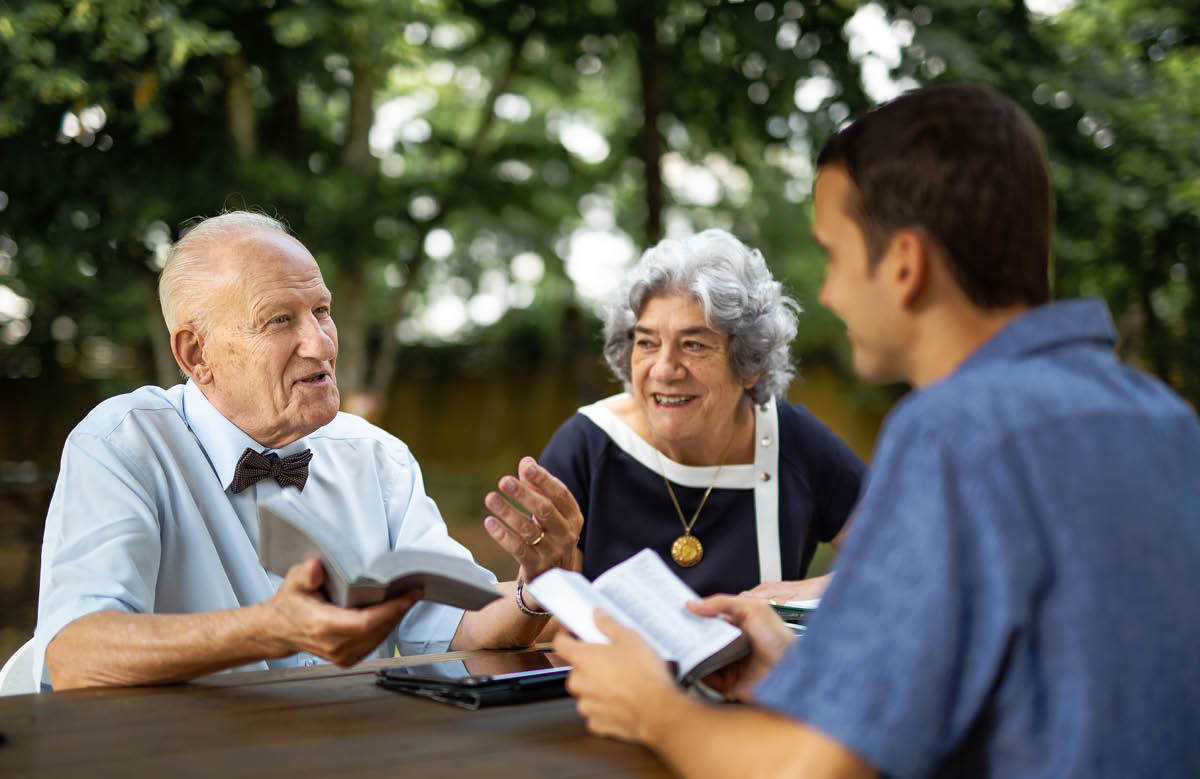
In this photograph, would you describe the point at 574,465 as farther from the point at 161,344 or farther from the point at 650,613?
the point at 161,344

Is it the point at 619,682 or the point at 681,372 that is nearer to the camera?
the point at 619,682

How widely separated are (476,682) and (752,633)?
1.48 ft

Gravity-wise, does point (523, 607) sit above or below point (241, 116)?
below

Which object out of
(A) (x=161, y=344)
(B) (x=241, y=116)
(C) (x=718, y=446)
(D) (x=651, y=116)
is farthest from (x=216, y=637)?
(D) (x=651, y=116)

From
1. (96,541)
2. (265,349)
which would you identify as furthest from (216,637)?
(265,349)

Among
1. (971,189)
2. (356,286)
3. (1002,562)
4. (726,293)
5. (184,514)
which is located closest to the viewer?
(1002,562)

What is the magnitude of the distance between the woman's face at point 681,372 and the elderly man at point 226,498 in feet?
2.56

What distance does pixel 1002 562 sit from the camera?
0.95m

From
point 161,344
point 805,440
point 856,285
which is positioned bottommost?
point 805,440

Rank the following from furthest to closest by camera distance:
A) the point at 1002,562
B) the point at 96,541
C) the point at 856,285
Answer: the point at 96,541 → the point at 856,285 → the point at 1002,562

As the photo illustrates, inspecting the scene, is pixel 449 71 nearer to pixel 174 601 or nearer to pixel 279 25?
pixel 279 25

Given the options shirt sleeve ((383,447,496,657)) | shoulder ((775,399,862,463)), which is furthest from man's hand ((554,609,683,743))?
shoulder ((775,399,862,463))

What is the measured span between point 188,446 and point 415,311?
1219cm

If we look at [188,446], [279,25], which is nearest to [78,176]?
[279,25]
